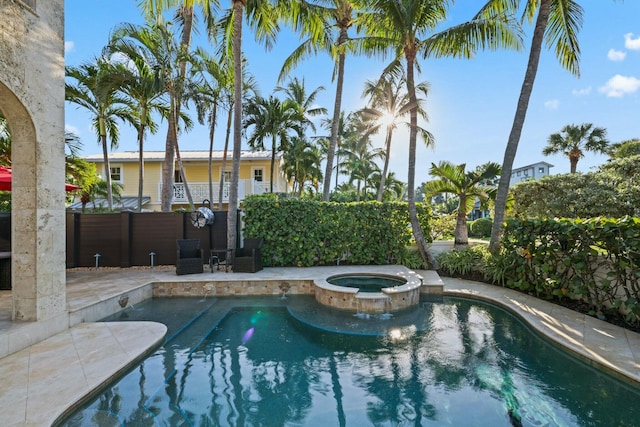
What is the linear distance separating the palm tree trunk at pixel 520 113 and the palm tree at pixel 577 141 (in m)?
18.7

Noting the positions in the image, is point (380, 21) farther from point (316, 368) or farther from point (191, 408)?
point (191, 408)

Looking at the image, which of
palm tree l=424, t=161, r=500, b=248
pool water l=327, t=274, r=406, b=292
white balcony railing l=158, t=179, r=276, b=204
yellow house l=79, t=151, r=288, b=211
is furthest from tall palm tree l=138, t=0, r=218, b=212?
palm tree l=424, t=161, r=500, b=248

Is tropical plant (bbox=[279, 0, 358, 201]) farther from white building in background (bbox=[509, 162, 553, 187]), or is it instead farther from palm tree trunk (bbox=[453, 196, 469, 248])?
white building in background (bbox=[509, 162, 553, 187])

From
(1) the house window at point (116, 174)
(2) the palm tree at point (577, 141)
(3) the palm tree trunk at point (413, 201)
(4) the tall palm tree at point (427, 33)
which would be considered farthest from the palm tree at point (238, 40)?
(2) the palm tree at point (577, 141)

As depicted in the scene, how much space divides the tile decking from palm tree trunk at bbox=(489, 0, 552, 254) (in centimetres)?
199

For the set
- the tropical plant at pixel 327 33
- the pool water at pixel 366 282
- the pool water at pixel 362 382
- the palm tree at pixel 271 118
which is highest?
the tropical plant at pixel 327 33

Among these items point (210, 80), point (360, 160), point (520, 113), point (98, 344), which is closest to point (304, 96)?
point (360, 160)

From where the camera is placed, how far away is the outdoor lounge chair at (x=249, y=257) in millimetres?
8305

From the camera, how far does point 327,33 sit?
11125 millimetres

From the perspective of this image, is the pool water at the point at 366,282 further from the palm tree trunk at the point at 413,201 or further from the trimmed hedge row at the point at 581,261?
the trimmed hedge row at the point at 581,261

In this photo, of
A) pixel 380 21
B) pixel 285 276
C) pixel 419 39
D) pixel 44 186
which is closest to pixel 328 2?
pixel 380 21

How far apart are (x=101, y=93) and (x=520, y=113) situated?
1279 centimetres

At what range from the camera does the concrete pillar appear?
3.80 meters

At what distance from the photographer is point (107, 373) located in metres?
3.46
